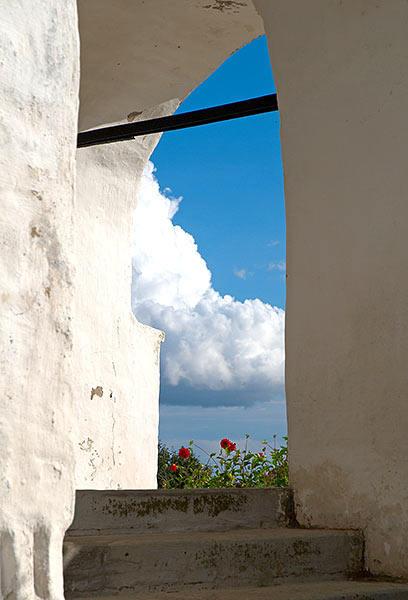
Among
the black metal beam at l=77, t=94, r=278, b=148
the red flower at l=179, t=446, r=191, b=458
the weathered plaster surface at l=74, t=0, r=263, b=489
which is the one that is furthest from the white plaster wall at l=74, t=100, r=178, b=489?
the black metal beam at l=77, t=94, r=278, b=148

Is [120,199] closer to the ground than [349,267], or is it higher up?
higher up

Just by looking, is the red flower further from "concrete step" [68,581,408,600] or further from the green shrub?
"concrete step" [68,581,408,600]

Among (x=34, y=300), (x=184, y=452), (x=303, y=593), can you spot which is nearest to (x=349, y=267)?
(x=303, y=593)

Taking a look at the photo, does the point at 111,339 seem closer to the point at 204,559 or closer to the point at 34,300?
the point at 204,559

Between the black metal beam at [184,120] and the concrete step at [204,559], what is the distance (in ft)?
7.59

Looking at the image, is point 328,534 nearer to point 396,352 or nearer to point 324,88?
point 396,352

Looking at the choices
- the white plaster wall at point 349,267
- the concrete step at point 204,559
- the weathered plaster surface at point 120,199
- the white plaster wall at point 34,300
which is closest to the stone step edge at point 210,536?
the concrete step at point 204,559

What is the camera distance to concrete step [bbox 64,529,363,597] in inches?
84.6

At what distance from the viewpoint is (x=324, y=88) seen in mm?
3006

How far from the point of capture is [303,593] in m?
2.18

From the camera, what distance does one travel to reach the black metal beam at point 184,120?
4.04 meters

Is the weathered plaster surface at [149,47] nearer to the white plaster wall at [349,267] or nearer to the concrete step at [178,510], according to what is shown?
the white plaster wall at [349,267]

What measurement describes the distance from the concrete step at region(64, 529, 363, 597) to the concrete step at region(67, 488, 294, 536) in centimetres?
6

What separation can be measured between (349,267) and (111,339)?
258 centimetres
